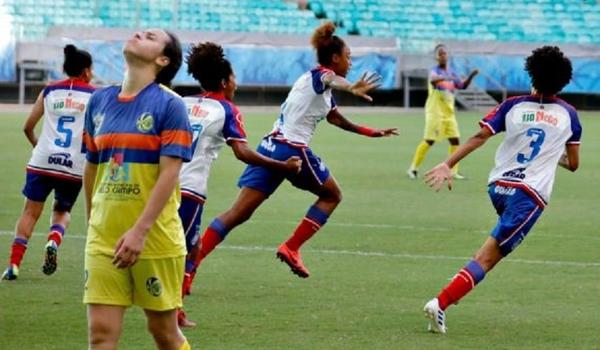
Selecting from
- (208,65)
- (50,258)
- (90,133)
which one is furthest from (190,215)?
(90,133)

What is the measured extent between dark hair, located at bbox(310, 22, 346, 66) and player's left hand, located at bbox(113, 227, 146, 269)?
5.62 metres

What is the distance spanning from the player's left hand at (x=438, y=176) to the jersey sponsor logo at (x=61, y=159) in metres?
3.83

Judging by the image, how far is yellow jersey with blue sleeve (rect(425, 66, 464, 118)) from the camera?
2478 centimetres

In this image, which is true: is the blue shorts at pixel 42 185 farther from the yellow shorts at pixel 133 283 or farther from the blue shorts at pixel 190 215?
the yellow shorts at pixel 133 283

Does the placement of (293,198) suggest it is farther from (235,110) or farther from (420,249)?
(235,110)

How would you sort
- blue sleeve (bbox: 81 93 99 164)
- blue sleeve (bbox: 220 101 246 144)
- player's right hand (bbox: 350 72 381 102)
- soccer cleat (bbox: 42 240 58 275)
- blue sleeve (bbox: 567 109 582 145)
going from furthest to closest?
soccer cleat (bbox: 42 240 58 275) < player's right hand (bbox: 350 72 381 102) < blue sleeve (bbox: 567 109 582 145) < blue sleeve (bbox: 220 101 246 144) < blue sleeve (bbox: 81 93 99 164)

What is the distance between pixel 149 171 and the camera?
6988 mm

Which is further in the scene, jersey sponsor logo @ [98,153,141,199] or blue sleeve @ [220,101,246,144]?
blue sleeve @ [220,101,246,144]

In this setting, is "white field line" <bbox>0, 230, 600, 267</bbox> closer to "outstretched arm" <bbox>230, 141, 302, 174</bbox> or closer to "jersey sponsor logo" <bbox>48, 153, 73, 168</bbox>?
"jersey sponsor logo" <bbox>48, 153, 73, 168</bbox>

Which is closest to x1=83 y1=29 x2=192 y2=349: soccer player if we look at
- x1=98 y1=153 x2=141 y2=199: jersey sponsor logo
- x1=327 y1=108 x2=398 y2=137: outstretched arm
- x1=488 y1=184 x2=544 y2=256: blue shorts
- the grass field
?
x1=98 y1=153 x2=141 y2=199: jersey sponsor logo

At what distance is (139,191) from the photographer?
6.98 metres

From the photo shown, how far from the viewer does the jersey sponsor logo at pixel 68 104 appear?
1208cm

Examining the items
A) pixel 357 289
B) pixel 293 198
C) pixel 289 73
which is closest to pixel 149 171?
pixel 357 289

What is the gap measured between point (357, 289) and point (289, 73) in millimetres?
36200
